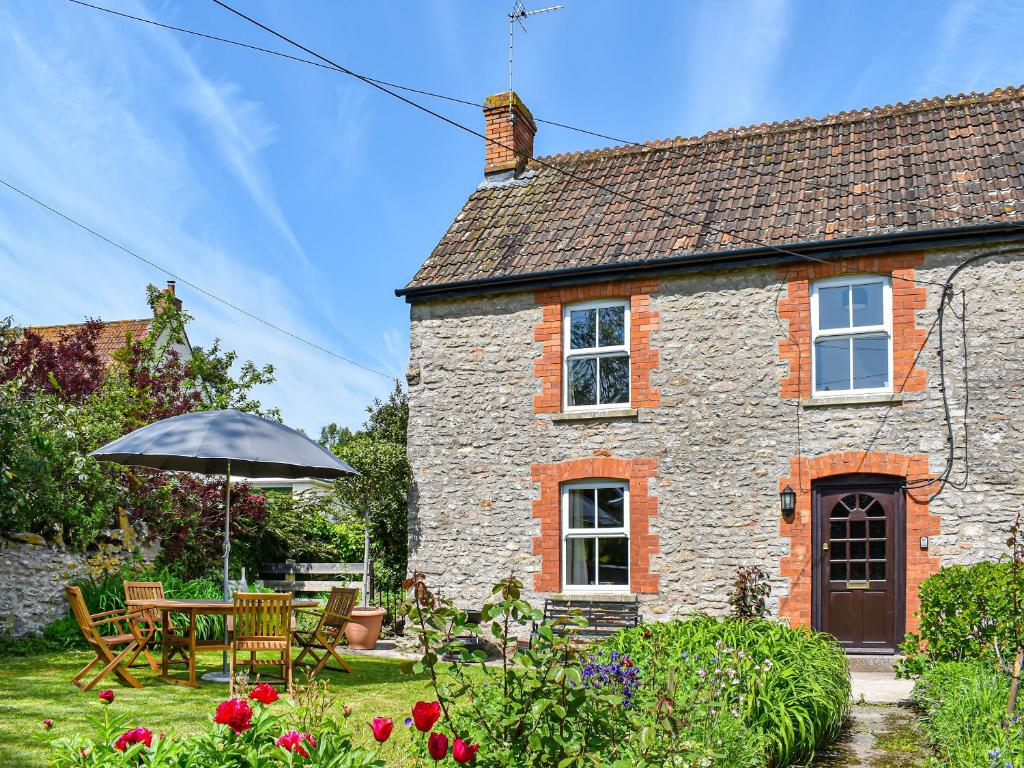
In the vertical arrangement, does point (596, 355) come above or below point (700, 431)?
above

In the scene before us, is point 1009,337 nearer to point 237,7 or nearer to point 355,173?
point 355,173

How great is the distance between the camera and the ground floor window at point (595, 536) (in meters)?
12.0

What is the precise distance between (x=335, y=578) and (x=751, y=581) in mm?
6802

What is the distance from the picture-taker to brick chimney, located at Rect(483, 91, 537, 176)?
1507 cm

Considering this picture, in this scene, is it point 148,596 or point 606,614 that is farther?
point 606,614

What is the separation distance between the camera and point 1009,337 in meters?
10.5

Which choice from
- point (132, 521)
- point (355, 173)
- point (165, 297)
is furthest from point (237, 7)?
point (165, 297)

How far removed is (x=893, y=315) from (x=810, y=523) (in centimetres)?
266

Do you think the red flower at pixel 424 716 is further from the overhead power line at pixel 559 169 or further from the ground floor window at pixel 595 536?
the ground floor window at pixel 595 536

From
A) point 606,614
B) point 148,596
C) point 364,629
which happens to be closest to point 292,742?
point 148,596

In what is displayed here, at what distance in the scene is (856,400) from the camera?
35.9 ft

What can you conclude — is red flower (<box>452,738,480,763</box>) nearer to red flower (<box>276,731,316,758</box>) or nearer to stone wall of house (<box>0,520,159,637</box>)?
red flower (<box>276,731,316,758</box>)

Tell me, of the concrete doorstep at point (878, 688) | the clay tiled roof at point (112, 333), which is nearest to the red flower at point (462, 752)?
the concrete doorstep at point (878, 688)

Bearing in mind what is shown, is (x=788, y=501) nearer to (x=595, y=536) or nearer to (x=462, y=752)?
(x=595, y=536)
